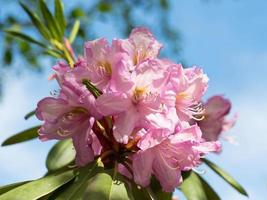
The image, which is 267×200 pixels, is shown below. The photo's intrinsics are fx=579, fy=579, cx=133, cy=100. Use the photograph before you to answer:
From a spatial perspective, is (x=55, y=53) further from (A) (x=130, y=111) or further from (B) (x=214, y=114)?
(A) (x=130, y=111)

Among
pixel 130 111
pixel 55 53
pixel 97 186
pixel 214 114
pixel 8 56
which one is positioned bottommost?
pixel 97 186

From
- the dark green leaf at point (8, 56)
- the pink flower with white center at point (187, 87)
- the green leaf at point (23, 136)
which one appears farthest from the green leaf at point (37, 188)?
the dark green leaf at point (8, 56)

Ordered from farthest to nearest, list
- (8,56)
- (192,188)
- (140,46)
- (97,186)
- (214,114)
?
(8,56), (214,114), (192,188), (140,46), (97,186)

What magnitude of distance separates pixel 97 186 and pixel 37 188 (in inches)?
5.6

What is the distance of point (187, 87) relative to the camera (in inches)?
48.5

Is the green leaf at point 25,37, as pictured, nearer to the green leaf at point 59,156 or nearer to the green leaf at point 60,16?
the green leaf at point 60,16

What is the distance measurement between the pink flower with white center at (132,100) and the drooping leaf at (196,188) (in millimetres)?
384

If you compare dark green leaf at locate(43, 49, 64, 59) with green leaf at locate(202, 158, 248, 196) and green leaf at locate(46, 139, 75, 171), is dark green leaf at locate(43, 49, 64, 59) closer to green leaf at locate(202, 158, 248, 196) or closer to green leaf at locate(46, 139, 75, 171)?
green leaf at locate(46, 139, 75, 171)

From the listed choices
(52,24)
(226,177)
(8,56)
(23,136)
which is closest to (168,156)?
(226,177)

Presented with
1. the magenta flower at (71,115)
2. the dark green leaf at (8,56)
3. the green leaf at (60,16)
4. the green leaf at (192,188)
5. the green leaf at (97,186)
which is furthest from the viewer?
the dark green leaf at (8,56)

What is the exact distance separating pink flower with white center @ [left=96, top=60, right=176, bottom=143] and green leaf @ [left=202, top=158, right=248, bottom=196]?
0.51 m

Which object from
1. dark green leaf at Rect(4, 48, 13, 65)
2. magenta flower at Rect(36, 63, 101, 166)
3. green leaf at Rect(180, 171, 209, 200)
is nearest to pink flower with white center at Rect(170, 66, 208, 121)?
magenta flower at Rect(36, 63, 101, 166)

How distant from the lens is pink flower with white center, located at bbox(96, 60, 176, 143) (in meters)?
1.13

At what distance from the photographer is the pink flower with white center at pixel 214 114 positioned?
1793mm
